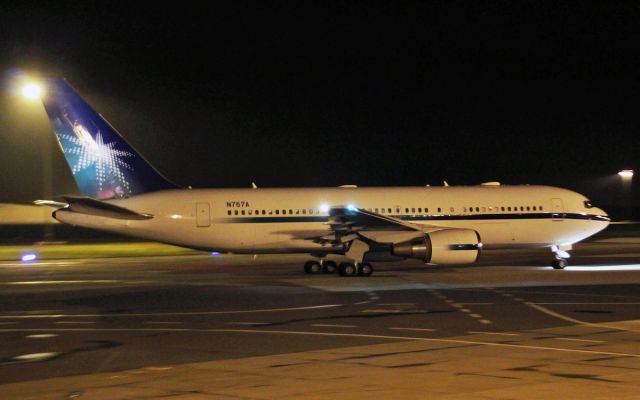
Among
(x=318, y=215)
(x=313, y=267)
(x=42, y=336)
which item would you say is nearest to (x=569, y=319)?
(x=42, y=336)

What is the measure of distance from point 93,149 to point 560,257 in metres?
19.7

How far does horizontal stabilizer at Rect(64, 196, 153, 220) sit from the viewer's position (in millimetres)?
34906

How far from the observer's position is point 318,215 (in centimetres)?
3681

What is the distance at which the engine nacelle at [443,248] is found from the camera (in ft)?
110

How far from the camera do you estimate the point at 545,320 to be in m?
19.5

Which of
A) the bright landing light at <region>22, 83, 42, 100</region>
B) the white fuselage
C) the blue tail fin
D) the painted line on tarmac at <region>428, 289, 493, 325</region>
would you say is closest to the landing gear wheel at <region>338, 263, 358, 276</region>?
the white fuselage

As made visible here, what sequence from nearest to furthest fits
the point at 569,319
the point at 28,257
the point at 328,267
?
the point at 569,319 → the point at 328,267 → the point at 28,257

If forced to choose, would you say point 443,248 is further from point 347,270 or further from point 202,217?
point 202,217

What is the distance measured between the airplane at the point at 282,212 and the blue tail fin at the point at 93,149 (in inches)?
1.6

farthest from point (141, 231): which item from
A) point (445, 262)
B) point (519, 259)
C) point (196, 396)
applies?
point (196, 396)

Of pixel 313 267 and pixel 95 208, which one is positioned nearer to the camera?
pixel 95 208

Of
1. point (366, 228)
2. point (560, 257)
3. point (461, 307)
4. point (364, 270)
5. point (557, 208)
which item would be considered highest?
point (557, 208)

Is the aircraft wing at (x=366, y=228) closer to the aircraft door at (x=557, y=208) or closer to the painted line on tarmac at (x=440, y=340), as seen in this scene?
the aircraft door at (x=557, y=208)

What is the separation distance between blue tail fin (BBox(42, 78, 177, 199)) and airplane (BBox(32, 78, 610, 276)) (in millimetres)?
41
